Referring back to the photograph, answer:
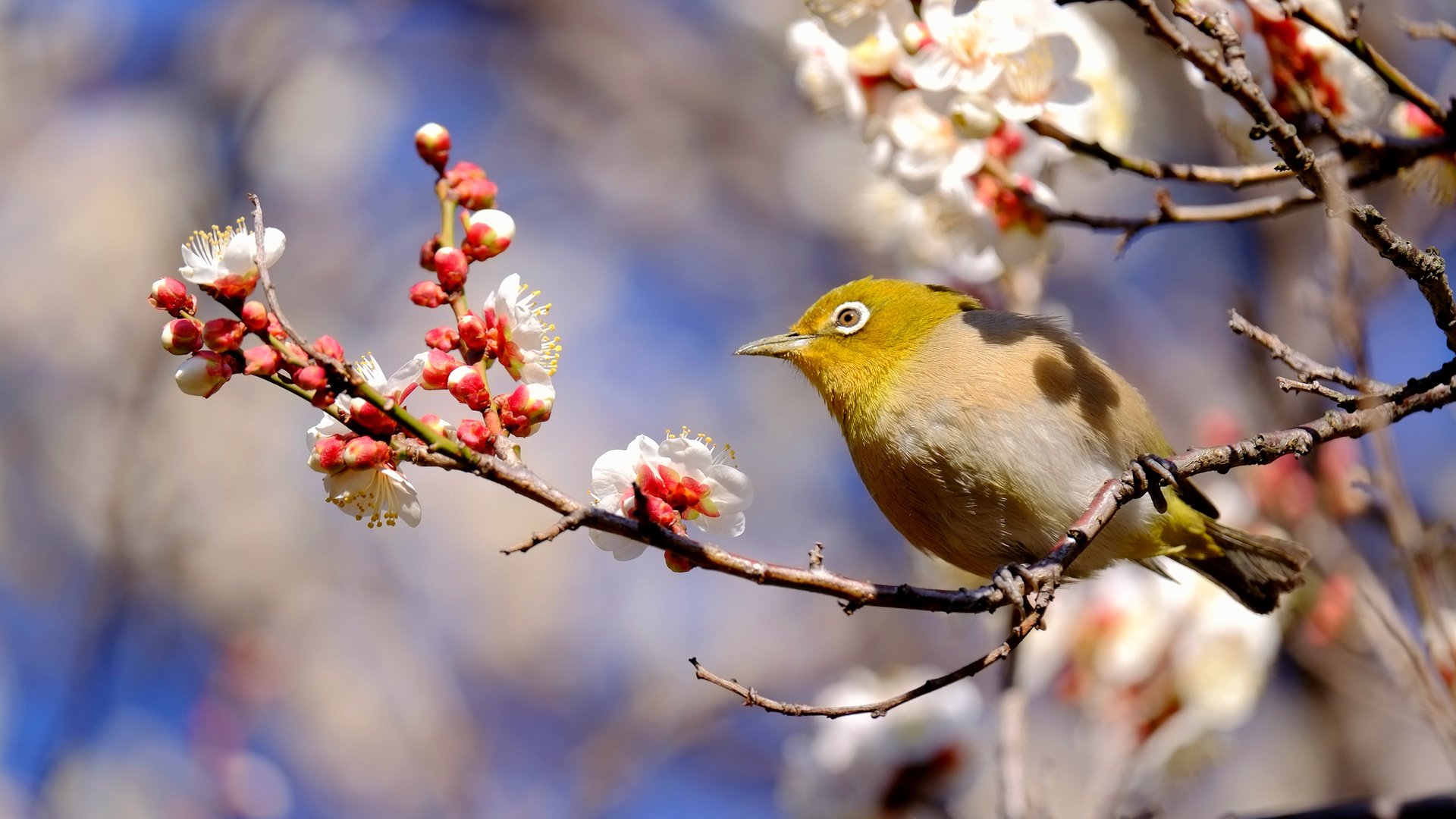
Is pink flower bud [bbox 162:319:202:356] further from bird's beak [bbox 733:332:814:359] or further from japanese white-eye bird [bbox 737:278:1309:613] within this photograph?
bird's beak [bbox 733:332:814:359]

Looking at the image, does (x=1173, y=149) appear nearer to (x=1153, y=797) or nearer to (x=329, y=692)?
(x=1153, y=797)

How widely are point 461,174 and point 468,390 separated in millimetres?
490

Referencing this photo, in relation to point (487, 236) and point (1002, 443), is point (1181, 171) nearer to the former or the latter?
point (1002, 443)

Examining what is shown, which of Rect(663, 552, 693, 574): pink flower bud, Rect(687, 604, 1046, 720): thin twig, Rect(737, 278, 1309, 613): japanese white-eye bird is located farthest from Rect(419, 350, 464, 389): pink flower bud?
Rect(737, 278, 1309, 613): japanese white-eye bird

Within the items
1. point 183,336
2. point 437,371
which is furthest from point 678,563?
point 183,336

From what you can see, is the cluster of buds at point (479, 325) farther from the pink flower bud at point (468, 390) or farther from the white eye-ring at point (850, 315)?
the white eye-ring at point (850, 315)

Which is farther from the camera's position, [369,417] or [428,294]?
[428,294]

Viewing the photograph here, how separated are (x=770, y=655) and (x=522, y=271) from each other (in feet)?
14.0

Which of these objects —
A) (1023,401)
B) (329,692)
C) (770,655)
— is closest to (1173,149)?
(770,655)

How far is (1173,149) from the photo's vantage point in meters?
9.71

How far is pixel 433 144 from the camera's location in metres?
2.44

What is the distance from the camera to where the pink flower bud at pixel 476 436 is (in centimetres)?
221

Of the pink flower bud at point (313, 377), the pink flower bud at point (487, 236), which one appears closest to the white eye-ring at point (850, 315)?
the pink flower bud at point (487, 236)

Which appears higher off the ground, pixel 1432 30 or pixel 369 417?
pixel 1432 30
